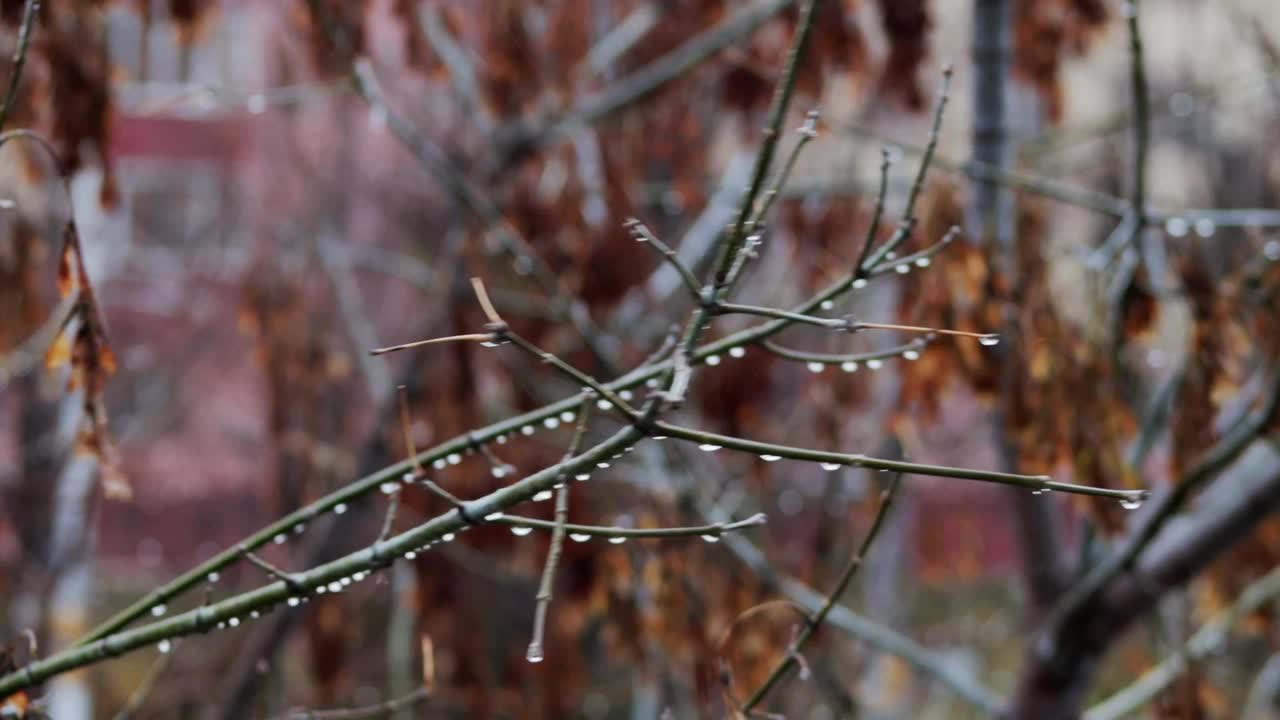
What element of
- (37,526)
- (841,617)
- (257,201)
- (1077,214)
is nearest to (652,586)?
(841,617)

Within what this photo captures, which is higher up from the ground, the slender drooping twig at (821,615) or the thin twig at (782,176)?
the thin twig at (782,176)

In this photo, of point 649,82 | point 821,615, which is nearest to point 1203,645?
point 821,615

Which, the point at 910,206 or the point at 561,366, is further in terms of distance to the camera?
the point at 910,206

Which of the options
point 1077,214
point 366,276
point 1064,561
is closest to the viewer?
point 1064,561

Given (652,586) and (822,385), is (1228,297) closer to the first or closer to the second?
(652,586)

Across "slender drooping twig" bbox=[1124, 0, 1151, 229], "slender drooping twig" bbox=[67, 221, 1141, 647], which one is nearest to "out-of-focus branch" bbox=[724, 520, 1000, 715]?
"slender drooping twig" bbox=[1124, 0, 1151, 229]

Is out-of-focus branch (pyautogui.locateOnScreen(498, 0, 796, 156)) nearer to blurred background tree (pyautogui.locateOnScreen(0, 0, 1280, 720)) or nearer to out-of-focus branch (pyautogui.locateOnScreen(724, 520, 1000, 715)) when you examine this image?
blurred background tree (pyautogui.locateOnScreen(0, 0, 1280, 720))

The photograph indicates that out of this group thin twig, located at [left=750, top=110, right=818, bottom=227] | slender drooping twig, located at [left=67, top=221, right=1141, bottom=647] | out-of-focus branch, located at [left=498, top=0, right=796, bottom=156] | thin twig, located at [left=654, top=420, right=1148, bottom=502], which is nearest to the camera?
thin twig, located at [left=654, top=420, right=1148, bottom=502]

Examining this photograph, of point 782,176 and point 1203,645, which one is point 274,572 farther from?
point 1203,645

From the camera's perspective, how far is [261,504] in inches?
427

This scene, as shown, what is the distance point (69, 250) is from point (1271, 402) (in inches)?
76.4

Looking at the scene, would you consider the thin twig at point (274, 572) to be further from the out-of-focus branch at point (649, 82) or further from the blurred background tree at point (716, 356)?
the out-of-focus branch at point (649, 82)

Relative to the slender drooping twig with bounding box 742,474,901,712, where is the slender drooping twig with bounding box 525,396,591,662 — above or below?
above

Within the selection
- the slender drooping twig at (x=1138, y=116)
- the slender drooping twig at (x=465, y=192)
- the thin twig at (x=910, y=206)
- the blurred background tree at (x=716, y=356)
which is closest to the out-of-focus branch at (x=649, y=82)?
the blurred background tree at (x=716, y=356)
